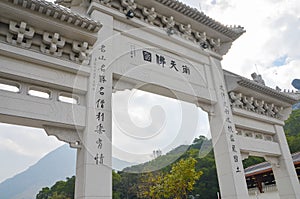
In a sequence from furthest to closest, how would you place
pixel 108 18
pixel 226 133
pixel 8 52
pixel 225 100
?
pixel 225 100
pixel 226 133
pixel 108 18
pixel 8 52

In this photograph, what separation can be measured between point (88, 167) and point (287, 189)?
16.1 feet

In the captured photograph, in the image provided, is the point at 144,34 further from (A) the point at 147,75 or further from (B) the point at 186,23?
(B) the point at 186,23

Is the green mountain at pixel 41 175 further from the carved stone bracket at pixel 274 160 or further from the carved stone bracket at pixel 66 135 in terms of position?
the carved stone bracket at pixel 66 135

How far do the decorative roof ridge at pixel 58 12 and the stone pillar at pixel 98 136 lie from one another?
370 millimetres

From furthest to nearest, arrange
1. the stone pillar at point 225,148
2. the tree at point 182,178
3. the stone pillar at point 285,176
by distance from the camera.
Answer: the tree at point 182,178 → the stone pillar at point 285,176 → the stone pillar at point 225,148

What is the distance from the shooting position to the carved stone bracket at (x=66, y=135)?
10.2ft

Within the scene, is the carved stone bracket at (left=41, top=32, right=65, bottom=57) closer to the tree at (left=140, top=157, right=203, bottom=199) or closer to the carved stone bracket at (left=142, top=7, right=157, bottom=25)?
the carved stone bracket at (left=142, top=7, right=157, bottom=25)

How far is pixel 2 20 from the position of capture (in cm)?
300

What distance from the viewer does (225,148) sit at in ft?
15.4

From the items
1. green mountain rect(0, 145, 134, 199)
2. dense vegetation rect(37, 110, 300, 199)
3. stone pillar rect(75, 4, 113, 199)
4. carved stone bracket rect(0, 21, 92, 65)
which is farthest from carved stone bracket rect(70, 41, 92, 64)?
green mountain rect(0, 145, 134, 199)

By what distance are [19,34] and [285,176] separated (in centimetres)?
615

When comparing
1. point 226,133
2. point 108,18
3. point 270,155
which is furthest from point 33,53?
point 270,155

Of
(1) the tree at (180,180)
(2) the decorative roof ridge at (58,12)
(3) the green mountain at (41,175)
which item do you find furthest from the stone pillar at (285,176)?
(3) the green mountain at (41,175)

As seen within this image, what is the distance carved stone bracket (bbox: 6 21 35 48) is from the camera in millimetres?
3029
